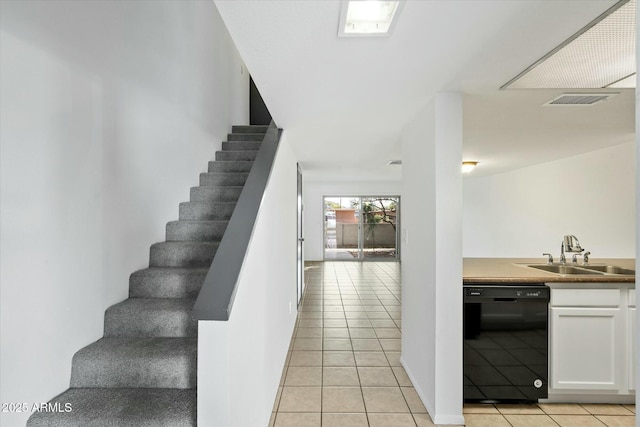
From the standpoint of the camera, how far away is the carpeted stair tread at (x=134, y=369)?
170 cm

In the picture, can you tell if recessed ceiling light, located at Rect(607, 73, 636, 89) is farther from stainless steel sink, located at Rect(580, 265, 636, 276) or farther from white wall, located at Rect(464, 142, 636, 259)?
stainless steel sink, located at Rect(580, 265, 636, 276)

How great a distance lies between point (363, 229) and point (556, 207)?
5327 mm

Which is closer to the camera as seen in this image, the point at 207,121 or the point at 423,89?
the point at 423,89

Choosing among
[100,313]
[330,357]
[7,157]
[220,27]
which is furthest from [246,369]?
[220,27]

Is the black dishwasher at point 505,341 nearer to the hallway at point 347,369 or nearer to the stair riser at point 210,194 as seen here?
the hallway at point 347,369

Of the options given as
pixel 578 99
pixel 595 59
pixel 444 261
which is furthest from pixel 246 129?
pixel 595 59

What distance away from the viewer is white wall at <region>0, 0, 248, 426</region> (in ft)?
4.66

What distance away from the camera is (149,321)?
78.9 inches

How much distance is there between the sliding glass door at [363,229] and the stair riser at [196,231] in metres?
7.06

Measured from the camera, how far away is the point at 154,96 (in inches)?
106

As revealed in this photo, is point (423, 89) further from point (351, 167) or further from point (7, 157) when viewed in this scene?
point (351, 167)

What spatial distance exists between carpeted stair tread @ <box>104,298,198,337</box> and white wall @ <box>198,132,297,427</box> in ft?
1.53

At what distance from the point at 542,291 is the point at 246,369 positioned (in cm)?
221

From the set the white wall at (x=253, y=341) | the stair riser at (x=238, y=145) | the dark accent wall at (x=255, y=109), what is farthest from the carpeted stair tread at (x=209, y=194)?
the dark accent wall at (x=255, y=109)
